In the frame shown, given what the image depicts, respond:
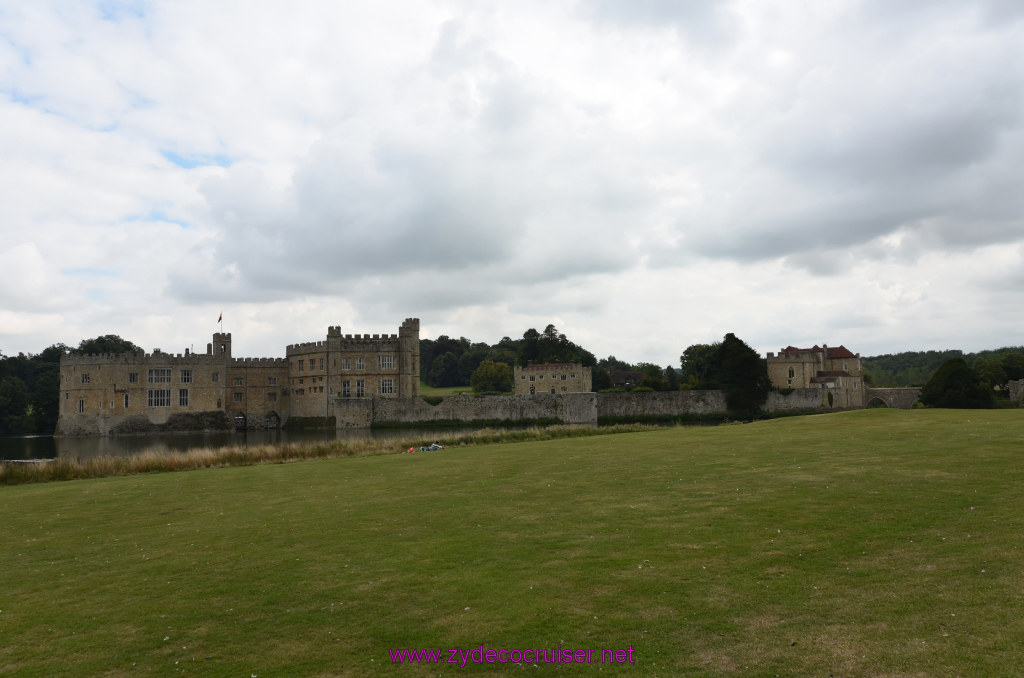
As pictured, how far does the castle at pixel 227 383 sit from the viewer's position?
213 feet

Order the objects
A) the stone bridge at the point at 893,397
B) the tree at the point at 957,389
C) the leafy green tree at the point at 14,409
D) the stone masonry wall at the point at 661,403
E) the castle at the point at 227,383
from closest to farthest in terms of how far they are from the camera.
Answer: the tree at the point at 957,389 → the castle at the point at 227,383 → the stone bridge at the point at 893,397 → the stone masonry wall at the point at 661,403 → the leafy green tree at the point at 14,409

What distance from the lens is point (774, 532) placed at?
33.5 ft

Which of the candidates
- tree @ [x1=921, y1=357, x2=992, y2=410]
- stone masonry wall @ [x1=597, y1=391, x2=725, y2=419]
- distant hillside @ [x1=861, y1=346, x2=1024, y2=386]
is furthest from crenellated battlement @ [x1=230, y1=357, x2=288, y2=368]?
distant hillside @ [x1=861, y1=346, x2=1024, y2=386]

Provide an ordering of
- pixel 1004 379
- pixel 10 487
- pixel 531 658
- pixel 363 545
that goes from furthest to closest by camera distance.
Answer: pixel 1004 379 < pixel 10 487 < pixel 363 545 < pixel 531 658

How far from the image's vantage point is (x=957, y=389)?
5547cm

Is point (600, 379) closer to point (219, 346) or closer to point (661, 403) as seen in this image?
point (661, 403)

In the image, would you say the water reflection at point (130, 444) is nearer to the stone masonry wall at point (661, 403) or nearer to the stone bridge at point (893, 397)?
the stone masonry wall at point (661, 403)

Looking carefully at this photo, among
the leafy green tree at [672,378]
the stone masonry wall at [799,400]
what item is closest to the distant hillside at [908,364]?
the leafy green tree at [672,378]

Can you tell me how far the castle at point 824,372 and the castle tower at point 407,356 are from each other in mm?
38490

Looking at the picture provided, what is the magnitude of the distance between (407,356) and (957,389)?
5098 cm

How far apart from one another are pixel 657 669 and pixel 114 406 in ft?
234

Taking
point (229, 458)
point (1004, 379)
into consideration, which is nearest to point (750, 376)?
point (1004, 379)

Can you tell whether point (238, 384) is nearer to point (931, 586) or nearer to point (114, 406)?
point (114, 406)

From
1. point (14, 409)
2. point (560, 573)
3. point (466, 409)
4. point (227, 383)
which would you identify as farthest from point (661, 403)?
point (14, 409)
